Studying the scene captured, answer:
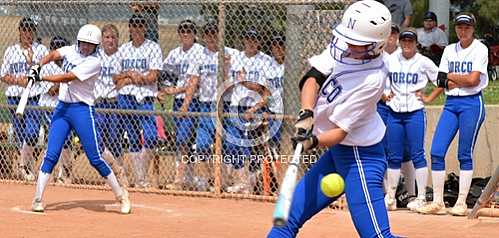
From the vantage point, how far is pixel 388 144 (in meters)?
10.4

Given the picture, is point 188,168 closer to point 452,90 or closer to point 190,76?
A: point 190,76

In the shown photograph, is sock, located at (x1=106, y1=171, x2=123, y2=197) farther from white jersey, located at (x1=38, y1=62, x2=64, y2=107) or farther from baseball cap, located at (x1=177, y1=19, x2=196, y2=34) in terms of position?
white jersey, located at (x1=38, y1=62, x2=64, y2=107)

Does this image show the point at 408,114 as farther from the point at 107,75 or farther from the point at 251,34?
the point at 107,75

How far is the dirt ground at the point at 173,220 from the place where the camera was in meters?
8.80

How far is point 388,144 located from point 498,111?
Answer: 184 centimetres

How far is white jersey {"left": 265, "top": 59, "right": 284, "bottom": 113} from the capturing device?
10945mm

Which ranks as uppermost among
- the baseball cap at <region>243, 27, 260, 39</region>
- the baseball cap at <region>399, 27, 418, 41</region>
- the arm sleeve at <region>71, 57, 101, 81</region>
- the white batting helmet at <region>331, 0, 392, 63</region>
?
the white batting helmet at <region>331, 0, 392, 63</region>

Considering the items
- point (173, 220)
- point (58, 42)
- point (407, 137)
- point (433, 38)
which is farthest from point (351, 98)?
point (433, 38)

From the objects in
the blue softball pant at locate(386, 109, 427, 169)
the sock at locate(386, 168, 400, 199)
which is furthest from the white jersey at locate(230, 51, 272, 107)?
the sock at locate(386, 168, 400, 199)

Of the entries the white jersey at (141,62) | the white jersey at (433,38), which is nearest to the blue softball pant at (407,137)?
the white jersey at (141,62)

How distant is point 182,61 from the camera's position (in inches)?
449

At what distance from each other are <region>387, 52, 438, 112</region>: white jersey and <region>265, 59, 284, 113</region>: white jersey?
118cm

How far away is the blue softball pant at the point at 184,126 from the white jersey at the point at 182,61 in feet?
0.40

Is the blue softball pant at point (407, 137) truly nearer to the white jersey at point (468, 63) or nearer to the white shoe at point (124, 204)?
the white jersey at point (468, 63)
